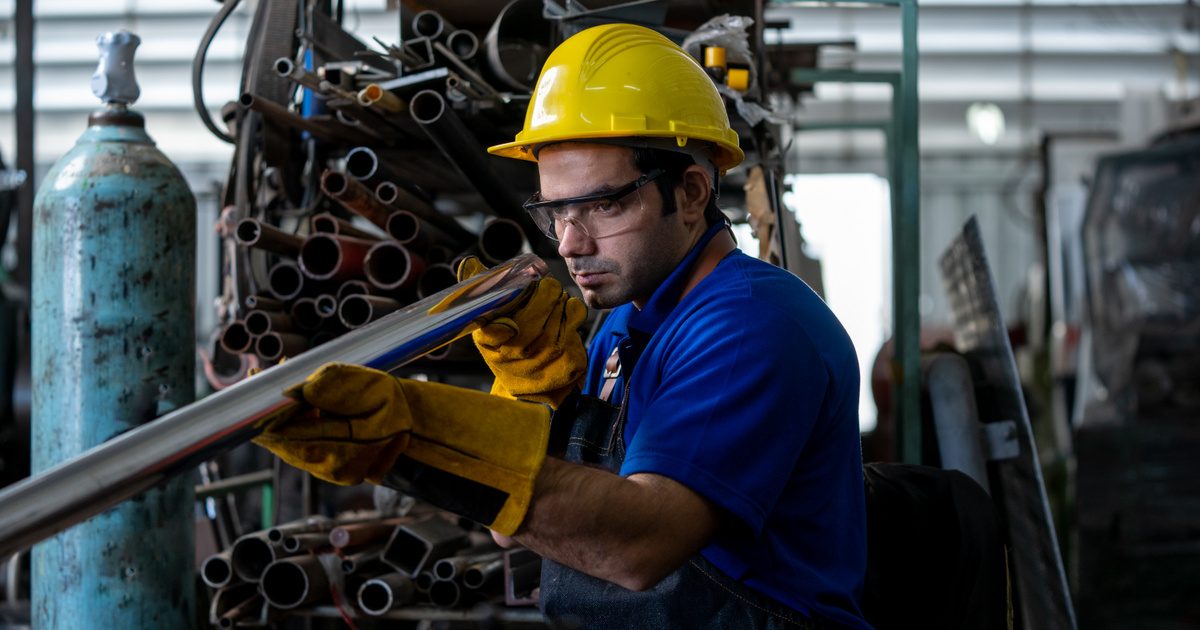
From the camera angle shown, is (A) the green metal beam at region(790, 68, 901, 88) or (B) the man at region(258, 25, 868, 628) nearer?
(B) the man at region(258, 25, 868, 628)

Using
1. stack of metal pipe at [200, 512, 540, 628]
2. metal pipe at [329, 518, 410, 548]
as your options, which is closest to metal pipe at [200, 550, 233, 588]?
stack of metal pipe at [200, 512, 540, 628]

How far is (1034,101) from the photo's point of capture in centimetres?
1245

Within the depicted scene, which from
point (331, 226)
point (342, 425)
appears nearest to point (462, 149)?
point (331, 226)

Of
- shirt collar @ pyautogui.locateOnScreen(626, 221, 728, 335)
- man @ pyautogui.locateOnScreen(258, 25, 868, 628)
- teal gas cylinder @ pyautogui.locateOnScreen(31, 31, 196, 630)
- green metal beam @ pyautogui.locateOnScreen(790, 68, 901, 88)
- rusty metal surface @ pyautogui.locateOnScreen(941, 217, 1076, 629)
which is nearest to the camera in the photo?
man @ pyautogui.locateOnScreen(258, 25, 868, 628)

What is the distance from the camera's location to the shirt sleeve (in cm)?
151

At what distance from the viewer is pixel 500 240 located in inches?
109

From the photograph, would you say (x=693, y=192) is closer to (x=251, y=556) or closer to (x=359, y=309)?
(x=359, y=309)

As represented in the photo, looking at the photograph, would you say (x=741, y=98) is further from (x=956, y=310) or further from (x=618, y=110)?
(x=956, y=310)

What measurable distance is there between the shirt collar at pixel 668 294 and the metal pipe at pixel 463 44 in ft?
3.32

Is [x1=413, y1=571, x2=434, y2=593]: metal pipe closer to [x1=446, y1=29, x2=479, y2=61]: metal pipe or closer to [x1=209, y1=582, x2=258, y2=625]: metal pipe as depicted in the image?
[x1=209, y1=582, x2=258, y2=625]: metal pipe

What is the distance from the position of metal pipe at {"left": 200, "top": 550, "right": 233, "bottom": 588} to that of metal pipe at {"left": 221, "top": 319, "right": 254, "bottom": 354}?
48 cm

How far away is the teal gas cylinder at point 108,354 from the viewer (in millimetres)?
2457

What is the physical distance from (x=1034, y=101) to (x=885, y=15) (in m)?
2.39

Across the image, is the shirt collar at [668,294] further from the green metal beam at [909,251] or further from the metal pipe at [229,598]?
the green metal beam at [909,251]
